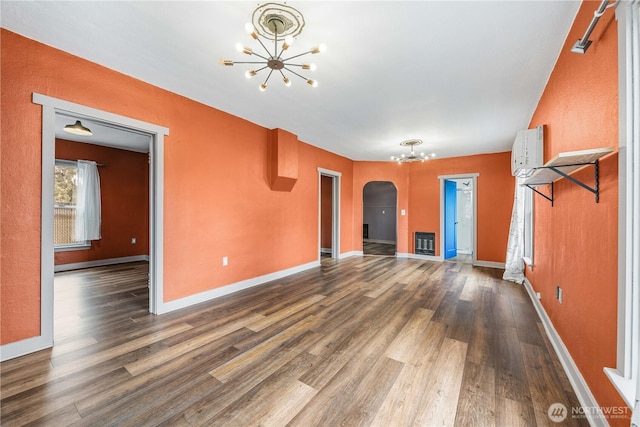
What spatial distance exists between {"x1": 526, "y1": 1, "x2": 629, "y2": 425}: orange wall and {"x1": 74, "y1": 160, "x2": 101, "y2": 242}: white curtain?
299 inches

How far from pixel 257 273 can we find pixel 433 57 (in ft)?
12.4

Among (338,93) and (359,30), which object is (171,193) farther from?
(359,30)

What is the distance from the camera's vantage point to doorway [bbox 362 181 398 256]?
9.77m

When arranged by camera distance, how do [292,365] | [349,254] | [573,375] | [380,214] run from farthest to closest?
[380,214] < [349,254] < [292,365] < [573,375]

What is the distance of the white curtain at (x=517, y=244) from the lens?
428 centimetres

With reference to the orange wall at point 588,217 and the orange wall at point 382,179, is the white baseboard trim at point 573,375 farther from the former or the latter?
the orange wall at point 382,179

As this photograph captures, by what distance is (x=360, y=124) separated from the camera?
4090mm

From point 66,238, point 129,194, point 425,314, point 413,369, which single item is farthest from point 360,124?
point 66,238

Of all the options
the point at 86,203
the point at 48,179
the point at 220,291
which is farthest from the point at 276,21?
the point at 86,203

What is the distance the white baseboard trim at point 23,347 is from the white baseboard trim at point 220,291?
93 centimetres

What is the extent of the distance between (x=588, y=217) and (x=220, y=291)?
154 inches

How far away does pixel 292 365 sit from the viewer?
6.52 ft

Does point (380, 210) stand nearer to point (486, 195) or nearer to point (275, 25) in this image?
point (486, 195)

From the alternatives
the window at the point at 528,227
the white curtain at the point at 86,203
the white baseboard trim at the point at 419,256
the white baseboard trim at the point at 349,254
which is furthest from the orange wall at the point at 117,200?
the window at the point at 528,227
